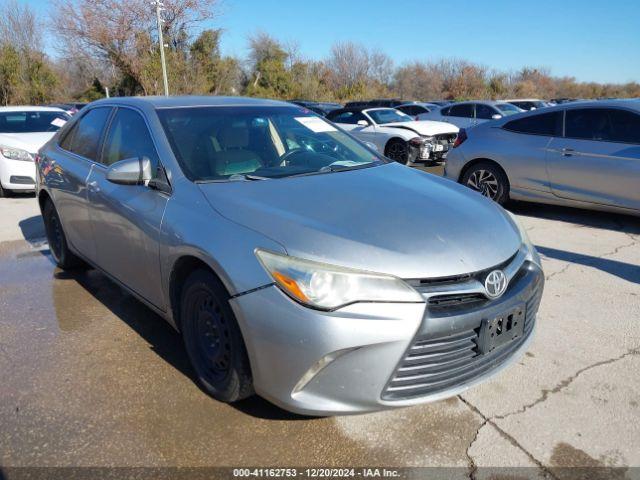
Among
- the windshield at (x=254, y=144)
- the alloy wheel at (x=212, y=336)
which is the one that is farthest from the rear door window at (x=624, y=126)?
the alloy wheel at (x=212, y=336)

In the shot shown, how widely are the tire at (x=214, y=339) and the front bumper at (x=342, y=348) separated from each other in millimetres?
125

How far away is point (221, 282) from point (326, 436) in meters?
0.88

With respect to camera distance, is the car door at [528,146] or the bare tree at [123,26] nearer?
the car door at [528,146]

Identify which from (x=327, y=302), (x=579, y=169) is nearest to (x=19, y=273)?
(x=327, y=302)

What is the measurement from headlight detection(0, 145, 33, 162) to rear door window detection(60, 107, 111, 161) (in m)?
4.60

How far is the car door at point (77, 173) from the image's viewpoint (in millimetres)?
3826

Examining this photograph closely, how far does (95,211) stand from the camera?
358cm

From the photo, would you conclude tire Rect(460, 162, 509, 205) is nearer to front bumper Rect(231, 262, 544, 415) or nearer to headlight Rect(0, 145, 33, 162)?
front bumper Rect(231, 262, 544, 415)

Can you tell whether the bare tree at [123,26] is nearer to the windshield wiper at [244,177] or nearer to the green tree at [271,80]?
the green tree at [271,80]

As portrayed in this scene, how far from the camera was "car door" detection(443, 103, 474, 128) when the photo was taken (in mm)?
14875

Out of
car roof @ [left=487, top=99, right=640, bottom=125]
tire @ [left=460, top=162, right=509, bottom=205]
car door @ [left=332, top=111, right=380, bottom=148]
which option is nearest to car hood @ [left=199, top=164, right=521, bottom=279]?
car roof @ [left=487, top=99, right=640, bottom=125]

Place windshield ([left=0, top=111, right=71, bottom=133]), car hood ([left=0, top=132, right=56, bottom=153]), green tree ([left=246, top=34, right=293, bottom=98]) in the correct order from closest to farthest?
car hood ([left=0, top=132, right=56, bottom=153]), windshield ([left=0, top=111, right=71, bottom=133]), green tree ([left=246, top=34, right=293, bottom=98])

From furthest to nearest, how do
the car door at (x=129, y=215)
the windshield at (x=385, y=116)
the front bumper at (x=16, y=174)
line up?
the windshield at (x=385, y=116), the front bumper at (x=16, y=174), the car door at (x=129, y=215)

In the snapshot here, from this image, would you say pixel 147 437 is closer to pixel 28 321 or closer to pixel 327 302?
pixel 327 302
